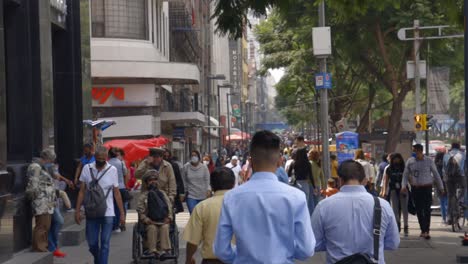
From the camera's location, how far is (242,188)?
211 inches

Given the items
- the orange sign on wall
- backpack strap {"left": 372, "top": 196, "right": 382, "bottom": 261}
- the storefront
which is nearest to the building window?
A: the orange sign on wall

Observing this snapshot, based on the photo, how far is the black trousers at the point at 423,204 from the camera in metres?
17.0

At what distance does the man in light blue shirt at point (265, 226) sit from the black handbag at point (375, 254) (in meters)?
1.23

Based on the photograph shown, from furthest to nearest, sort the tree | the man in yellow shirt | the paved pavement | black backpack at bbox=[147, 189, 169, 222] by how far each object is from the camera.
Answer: the tree < the paved pavement < black backpack at bbox=[147, 189, 169, 222] < the man in yellow shirt

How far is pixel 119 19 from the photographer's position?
1441 inches

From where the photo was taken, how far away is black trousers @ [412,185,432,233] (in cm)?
1703

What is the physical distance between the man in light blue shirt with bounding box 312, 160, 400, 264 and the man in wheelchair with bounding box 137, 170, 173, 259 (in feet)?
20.8

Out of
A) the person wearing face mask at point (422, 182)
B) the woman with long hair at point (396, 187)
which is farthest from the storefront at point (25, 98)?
the person wearing face mask at point (422, 182)

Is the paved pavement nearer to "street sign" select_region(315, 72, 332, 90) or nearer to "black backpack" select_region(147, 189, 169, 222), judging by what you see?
"black backpack" select_region(147, 189, 169, 222)

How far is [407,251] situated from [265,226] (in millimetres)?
10465

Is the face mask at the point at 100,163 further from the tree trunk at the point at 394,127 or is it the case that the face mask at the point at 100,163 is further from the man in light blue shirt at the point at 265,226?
the tree trunk at the point at 394,127

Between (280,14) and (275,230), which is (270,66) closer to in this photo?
(280,14)

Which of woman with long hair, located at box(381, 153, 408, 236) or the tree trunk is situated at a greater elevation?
the tree trunk

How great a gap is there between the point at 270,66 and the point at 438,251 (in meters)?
31.0
